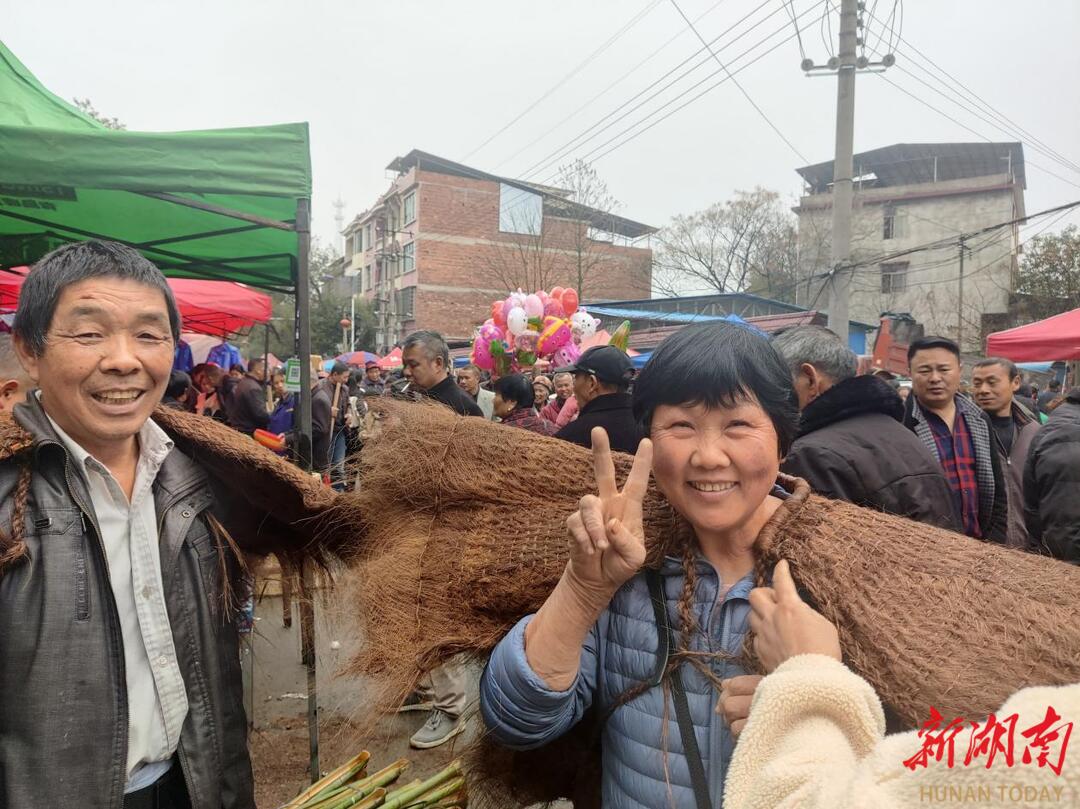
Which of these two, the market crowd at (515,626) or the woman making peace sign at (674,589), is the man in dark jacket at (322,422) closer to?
the market crowd at (515,626)

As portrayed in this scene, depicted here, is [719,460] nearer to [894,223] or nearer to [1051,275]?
[1051,275]

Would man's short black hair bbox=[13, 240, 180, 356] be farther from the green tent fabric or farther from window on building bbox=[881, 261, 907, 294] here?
window on building bbox=[881, 261, 907, 294]

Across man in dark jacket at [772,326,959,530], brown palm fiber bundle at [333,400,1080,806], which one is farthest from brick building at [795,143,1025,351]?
brown palm fiber bundle at [333,400,1080,806]

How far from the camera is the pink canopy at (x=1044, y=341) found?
6.69 meters

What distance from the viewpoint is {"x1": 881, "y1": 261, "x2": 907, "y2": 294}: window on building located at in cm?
3155

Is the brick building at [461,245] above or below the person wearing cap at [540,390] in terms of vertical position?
above

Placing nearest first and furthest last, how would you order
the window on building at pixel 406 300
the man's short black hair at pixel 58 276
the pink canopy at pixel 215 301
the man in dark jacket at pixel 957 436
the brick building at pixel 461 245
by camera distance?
the man's short black hair at pixel 58 276 < the man in dark jacket at pixel 957 436 < the pink canopy at pixel 215 301 < the brick building at pixel 461 245 < the window on building at pixel 406 300

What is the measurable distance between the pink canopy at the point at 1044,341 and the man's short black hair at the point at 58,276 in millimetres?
7799

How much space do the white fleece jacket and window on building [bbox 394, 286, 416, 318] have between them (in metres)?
35.5

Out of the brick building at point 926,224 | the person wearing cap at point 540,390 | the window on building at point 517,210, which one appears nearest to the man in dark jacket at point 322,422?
the person wearing cap at point 540,390

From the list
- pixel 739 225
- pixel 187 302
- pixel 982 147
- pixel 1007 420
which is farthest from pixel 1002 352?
pixel 982 147

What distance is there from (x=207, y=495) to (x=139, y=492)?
0.54 ft

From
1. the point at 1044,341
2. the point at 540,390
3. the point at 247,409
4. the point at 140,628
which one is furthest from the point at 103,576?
the point at 1044,341

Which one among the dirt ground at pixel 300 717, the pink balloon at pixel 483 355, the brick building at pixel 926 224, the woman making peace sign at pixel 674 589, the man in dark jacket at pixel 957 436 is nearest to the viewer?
the woman making peace sign at pixel 674 589
